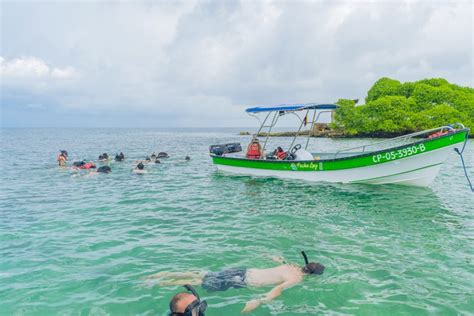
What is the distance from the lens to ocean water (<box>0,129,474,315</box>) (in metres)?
5.34

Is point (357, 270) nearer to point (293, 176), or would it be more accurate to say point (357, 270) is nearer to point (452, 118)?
point (293, 176)

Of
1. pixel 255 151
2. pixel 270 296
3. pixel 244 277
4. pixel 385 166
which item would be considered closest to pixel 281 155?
pixel 255 151

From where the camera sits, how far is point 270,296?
5.33 meters

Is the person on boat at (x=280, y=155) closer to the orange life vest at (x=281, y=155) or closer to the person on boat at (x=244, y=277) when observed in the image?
the orange life vest at (x=281, y=155)

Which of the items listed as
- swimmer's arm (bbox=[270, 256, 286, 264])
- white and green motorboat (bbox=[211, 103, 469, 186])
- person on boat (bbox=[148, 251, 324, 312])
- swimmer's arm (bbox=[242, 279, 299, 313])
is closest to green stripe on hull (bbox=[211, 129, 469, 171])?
white and green motorboat (bbox=[211, 103, 469, 186])

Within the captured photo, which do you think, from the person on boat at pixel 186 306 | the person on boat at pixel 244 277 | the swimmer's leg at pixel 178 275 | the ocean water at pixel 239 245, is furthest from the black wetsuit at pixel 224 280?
the person on boat at pixel 186 306

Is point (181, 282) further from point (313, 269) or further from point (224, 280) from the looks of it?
point (313, 269)

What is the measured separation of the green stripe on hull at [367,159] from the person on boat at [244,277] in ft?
30.5

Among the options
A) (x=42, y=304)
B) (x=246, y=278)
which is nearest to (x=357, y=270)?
(x=246, y=278)

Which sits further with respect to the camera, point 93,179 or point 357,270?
point 93,179

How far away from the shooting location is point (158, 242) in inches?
319

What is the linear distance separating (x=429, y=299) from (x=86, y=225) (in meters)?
8.90

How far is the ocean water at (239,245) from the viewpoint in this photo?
5.34 meters

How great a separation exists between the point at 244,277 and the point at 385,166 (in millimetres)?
10588
